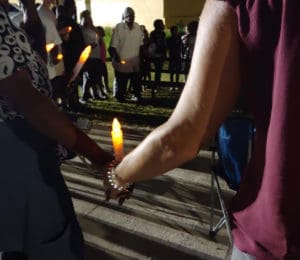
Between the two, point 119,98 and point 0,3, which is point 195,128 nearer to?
point 0,3

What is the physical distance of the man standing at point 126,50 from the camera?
28.3ft

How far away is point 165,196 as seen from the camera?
439cm

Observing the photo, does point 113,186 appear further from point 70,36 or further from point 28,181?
point 70,36

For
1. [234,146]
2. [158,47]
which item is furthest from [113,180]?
[158,47]

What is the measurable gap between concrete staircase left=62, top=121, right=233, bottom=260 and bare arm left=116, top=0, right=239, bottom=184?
2317mm

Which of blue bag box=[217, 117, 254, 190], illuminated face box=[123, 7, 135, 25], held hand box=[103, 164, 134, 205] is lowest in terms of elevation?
blue bag box=[217, 117, 254, 190]

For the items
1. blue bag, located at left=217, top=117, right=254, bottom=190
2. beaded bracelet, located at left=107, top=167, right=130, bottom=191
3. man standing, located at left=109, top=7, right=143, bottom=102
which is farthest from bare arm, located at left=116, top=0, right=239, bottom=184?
man standing, located at left=109, top=7, right=143, bottom=102

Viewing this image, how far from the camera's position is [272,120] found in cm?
111

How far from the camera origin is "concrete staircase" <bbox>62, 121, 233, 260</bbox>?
11.3 ft

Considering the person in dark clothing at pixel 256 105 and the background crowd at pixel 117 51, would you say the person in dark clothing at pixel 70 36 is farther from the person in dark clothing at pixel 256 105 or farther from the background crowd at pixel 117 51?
the person in dark clothing at pixel 256 105

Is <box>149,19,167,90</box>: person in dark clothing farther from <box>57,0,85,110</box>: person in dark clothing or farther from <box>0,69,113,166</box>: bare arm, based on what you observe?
<box>0,69,113,166</box>: bare arm

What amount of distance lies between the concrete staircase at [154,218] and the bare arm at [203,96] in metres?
2.32

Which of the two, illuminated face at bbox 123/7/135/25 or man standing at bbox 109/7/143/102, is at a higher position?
illuminated face at bbox 123/7/135/25

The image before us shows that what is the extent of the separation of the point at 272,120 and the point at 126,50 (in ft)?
Answer: 25.6
